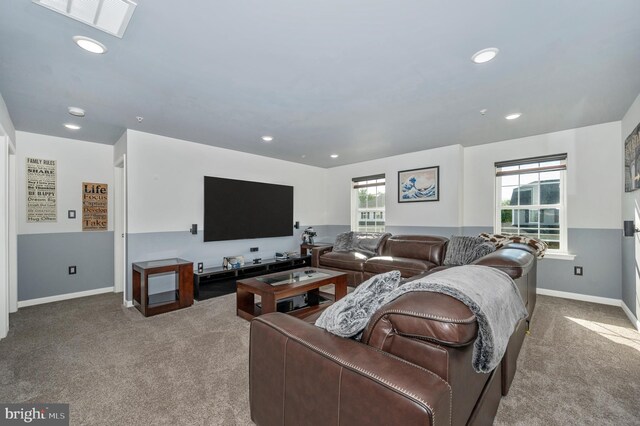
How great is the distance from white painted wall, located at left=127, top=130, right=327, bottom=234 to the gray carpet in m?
1.33

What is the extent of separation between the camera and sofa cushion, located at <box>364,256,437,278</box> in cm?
392

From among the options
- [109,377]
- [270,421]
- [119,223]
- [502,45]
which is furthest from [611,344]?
[119,223]

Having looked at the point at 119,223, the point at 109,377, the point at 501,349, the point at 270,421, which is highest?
the point at 119,223

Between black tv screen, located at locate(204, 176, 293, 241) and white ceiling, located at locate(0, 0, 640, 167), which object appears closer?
white ceiling, located at locate(0, 0, 640, 167)

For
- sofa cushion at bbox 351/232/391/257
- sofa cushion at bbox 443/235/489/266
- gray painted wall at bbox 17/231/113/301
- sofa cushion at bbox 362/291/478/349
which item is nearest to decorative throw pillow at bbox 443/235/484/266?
sofa cushion at bbox 443/235/489/266

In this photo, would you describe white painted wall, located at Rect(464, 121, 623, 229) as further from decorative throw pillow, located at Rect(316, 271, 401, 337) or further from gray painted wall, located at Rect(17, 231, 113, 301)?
gray painted wall, located at Rect(17, 231, 113, 301)

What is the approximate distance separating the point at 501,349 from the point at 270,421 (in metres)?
1.04

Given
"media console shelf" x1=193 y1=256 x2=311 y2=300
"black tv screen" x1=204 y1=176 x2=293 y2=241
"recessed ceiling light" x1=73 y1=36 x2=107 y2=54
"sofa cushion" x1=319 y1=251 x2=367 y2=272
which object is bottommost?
"media console shelf" x1=193 y1=256 x2=311 y2=300

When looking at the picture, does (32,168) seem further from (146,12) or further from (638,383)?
(638,383)

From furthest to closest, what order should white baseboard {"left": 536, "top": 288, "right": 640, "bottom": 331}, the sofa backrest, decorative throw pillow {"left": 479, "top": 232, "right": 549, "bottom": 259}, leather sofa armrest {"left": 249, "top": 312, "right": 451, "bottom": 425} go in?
1. the sofa backrest
2. decorative throw pillow {"left": 479, "top": 232, "right": 549, "bottom": 259}
3. white baseboard {"left": 536, "top": 288, "right": 640, "bottom": 331}
4. leather sofa armrest {"left": 249, "top": 312, "right": 451, "bottom": 425}

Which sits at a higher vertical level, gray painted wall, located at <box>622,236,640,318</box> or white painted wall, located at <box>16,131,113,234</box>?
white painted wall, located at <box>16,131,113,234</box>

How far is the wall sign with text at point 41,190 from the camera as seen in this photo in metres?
3.73

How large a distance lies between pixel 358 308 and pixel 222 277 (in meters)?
3.48

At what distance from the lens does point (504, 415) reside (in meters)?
1.64
